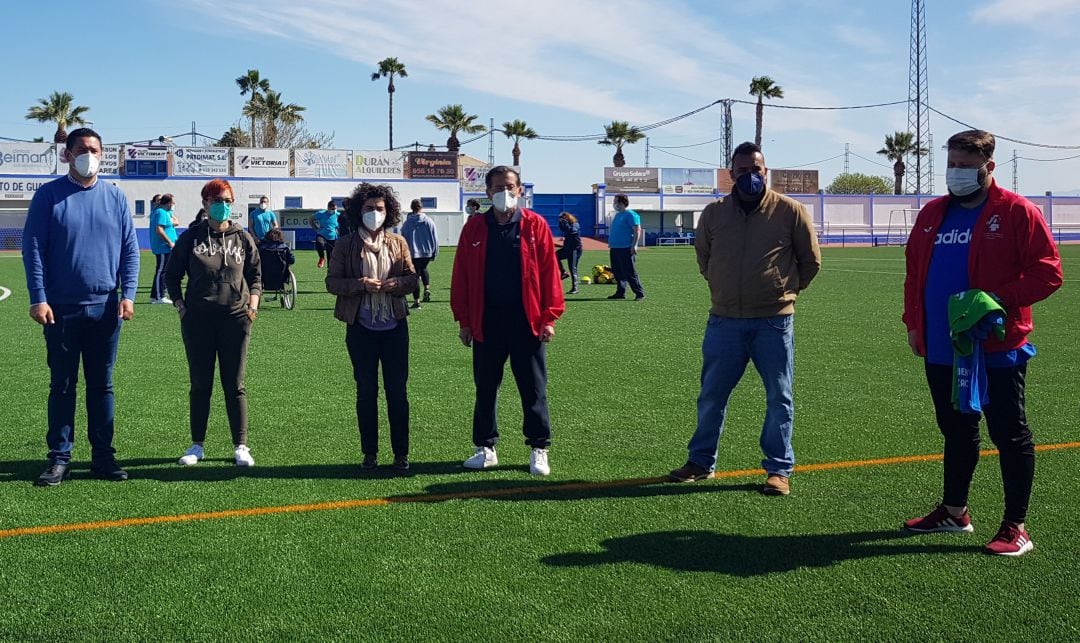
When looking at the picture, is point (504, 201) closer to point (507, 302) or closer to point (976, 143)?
point (507, 302)

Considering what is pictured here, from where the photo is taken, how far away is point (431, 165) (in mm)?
59625

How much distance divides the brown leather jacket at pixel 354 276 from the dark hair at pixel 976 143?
10.3 feet

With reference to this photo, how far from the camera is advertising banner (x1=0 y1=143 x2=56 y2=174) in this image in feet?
172

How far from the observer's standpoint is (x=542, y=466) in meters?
6.05

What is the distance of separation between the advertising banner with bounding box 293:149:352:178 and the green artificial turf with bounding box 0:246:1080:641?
164 ft

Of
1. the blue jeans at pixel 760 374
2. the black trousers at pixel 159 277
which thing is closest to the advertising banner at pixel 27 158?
the black trousers at pixel 159 277

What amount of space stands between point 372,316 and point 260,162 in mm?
53292

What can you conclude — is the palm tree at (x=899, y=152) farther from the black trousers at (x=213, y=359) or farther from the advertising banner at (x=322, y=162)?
the black trousers at (x=213, y=359)

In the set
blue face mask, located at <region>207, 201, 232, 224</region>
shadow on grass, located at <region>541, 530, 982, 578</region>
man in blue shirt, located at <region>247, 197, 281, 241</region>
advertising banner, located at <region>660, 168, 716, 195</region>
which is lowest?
shadow on grass, located at <region>541, 530, 982, 578</region>

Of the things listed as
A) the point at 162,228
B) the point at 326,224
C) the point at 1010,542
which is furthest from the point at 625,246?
the point at 1010,542

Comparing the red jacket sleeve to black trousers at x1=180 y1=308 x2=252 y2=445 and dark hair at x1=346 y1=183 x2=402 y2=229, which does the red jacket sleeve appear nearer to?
dark hair at x1=346 y1=183 x2=402 y2=229

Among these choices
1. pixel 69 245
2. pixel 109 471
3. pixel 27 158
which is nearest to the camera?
pixel 69 245

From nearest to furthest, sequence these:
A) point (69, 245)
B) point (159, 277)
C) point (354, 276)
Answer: point (69, 245) → point (354, 276) → point (159, 277)

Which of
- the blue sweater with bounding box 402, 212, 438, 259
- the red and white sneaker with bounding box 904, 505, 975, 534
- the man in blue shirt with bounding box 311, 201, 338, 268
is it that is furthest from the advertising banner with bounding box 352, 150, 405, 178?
the red and white sneaker with bounding box 904, 505, 975, 534
